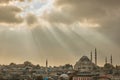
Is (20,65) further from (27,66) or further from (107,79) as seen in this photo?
(107,79)

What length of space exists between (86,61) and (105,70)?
9.09 m

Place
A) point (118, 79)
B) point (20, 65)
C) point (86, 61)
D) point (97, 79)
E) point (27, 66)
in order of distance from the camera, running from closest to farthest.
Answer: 1. point (97, 79)
2. point (118, 79)
3. point (86, 61)
4. point (27, 66)
5. point (20, 65)

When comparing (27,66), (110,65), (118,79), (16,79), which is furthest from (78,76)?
(27,66)

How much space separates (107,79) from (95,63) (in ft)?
141

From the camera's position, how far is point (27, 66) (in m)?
185

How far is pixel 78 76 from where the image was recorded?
110375mm

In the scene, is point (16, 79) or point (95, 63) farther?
point (95, 63)

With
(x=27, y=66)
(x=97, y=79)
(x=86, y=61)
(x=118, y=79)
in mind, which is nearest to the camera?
(x=97, y=79)

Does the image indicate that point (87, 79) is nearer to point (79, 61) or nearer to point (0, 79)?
point (0, 79)

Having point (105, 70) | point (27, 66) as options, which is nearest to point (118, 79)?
point (105, 70)

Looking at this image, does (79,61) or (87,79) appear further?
(79,61)

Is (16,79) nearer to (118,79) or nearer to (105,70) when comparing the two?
(118,79)

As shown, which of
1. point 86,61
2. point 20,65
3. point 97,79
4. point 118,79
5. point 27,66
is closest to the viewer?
point 97,79

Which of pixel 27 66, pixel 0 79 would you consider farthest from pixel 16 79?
pixel 27 66
